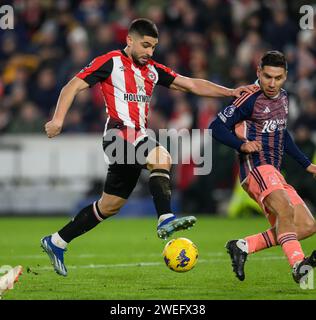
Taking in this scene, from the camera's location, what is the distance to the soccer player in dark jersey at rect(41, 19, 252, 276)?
7863 millimetres

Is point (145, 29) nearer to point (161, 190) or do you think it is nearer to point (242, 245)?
point (161, 190)

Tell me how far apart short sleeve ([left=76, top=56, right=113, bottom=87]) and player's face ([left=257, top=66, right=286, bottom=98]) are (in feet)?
4.32

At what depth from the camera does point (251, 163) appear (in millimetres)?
8047

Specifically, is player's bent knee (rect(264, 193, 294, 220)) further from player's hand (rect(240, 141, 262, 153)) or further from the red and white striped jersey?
the red and white striped jersey

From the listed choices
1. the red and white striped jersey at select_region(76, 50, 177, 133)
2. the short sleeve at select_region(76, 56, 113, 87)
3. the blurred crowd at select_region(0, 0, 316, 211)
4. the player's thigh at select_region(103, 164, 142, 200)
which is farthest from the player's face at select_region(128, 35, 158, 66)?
the blurred crowd at select_region(0, 0, 316, 211)

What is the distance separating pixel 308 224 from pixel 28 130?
419 inches

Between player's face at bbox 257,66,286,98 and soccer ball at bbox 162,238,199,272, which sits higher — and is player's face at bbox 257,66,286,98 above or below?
above

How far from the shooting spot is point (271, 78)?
788 centimetres

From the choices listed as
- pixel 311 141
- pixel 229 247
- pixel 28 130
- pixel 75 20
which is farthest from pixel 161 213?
pixel 75 20

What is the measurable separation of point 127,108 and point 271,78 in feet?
4.20

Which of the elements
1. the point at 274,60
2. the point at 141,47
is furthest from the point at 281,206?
the point at 141,47

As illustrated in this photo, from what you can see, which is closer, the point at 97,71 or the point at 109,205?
the point at 97,71
